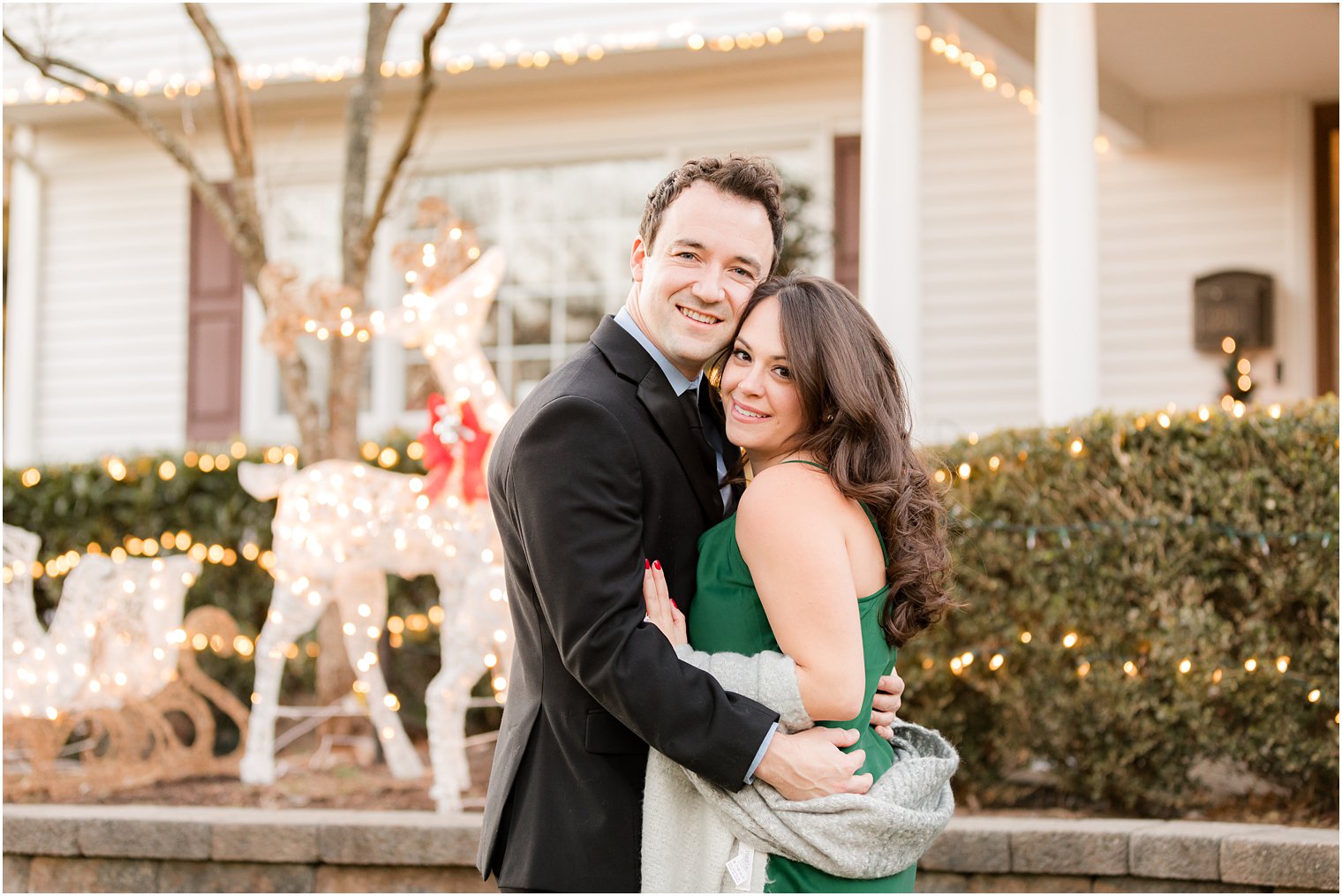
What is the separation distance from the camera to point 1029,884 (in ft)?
14.4

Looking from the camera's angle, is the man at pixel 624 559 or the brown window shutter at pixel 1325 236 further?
the brown window shutter at pixel 1325 236

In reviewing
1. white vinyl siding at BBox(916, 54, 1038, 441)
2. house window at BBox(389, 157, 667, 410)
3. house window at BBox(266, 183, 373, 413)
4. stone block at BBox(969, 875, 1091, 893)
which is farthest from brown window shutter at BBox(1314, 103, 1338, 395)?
house window at BBox(266, 183, 373, 413)

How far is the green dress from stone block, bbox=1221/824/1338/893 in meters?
2.18

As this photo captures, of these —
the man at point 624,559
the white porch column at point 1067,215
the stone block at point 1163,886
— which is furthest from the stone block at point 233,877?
the white porch column at point 1067,215

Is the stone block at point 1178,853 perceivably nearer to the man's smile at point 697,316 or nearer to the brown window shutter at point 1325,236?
the man's smile at point 697,316

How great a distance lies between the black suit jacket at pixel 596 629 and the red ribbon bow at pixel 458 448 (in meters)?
2.64

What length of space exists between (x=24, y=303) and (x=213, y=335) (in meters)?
1.72

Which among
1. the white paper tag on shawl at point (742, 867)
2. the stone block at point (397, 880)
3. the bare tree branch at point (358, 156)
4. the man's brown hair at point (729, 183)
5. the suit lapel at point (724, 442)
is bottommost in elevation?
the stone block at point (397, 880)

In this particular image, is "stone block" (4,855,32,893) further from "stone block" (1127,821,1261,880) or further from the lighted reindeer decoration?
"stone block" (1127,821,1261,880)

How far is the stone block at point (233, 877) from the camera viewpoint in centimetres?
480

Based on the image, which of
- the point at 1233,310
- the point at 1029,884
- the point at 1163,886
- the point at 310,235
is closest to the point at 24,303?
the point at 310,235

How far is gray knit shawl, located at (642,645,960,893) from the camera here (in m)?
2.29

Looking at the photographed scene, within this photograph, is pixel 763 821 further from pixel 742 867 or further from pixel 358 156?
pixel 358 156

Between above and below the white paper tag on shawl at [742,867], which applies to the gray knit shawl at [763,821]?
above
